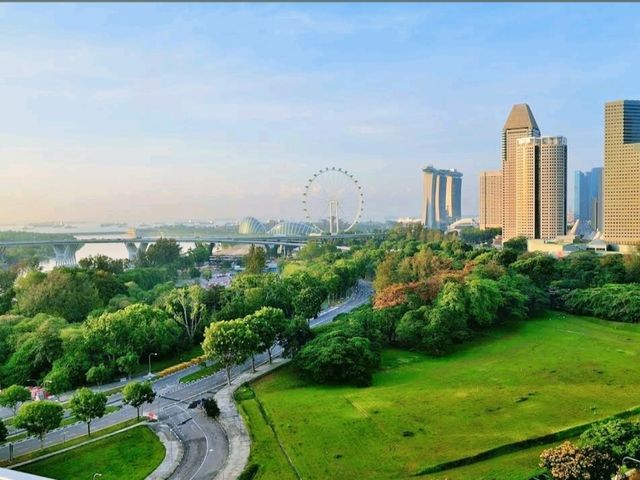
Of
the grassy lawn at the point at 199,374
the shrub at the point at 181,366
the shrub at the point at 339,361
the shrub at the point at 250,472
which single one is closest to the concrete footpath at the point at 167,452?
the shrub at the point at 250,472

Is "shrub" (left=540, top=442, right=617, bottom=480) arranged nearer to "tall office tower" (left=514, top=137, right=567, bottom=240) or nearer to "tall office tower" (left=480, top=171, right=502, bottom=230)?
"tall office tower" (left=514, top=137, right=567, bottom=240)

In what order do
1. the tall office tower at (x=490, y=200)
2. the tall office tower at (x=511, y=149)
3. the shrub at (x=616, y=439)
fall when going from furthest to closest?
the tall office tower at (x=490, y=200) < the tall office tower at (x=511, y=149) < the shrub at (x=616, y=439)

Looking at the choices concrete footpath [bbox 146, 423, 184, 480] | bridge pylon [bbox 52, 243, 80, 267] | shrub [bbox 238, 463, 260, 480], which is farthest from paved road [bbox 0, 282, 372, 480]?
bridge pylon [bbox 52, 243, 80, 267]

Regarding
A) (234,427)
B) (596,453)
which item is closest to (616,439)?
(596,453)

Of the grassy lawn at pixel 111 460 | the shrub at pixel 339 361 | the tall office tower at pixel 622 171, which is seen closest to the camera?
the grassy lawn at pixel 111 460

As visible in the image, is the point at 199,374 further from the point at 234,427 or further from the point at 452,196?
the point at 452,196

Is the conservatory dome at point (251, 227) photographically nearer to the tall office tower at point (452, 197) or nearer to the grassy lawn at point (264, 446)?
the tall office tower at point (452, 197)
